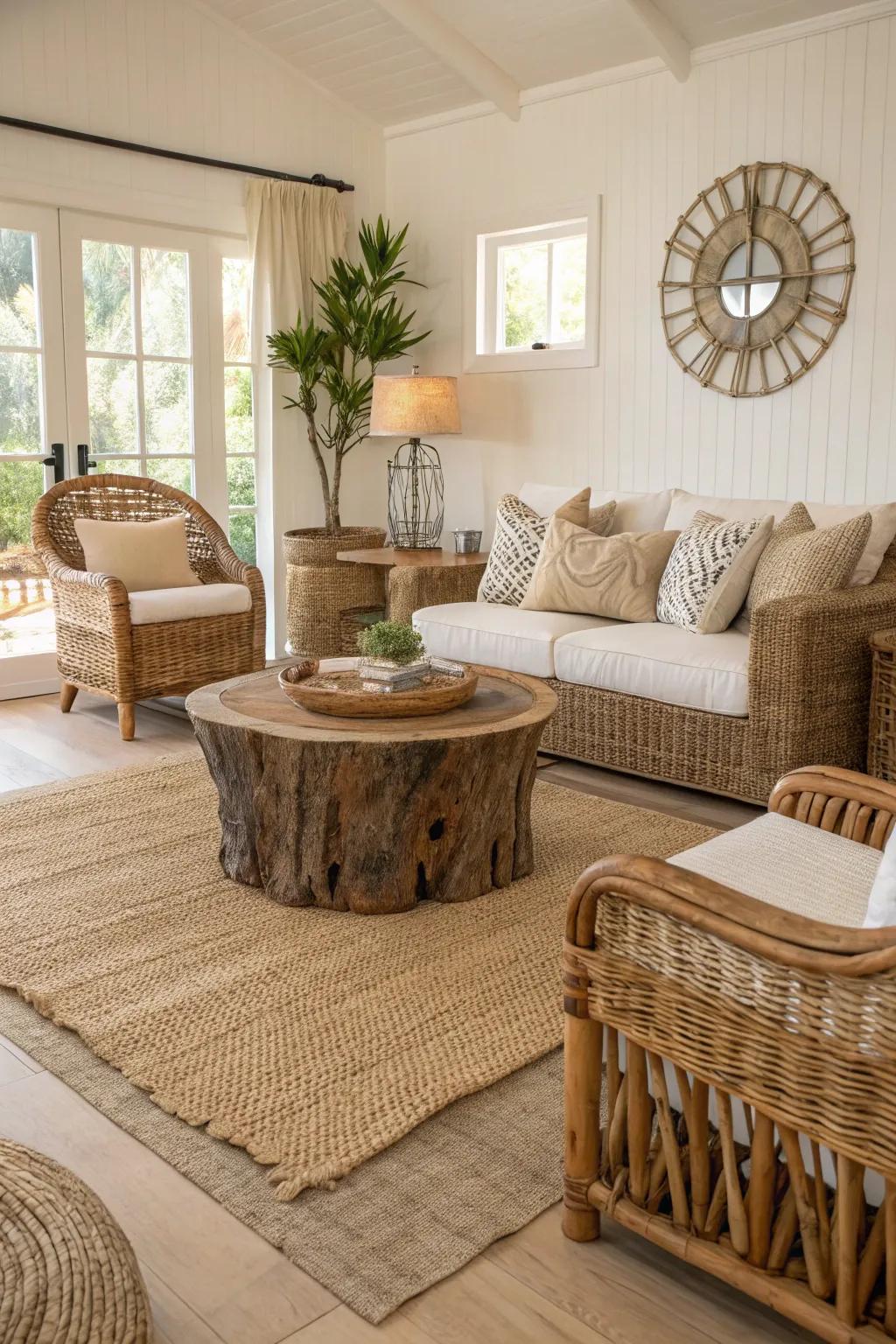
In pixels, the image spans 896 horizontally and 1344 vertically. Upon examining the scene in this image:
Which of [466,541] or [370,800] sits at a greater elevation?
[466,541]

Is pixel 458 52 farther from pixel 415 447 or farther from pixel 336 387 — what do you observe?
pixel 415 447

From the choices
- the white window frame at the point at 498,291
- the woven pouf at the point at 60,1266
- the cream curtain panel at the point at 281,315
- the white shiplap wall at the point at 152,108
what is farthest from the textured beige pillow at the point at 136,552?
the woven pouf at the point at 60,1266

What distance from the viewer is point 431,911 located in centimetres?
272

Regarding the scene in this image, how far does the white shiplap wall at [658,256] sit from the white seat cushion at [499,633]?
110cm

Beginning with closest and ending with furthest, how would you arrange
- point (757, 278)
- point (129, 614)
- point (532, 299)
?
point (129, 614)
point (757, 278)
point (532, 299)

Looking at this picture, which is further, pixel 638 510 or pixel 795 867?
pixel 638 510

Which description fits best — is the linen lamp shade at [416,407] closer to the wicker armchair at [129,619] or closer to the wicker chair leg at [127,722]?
the wicker armchair at [129,619]

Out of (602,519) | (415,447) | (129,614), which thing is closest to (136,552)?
(129,614)

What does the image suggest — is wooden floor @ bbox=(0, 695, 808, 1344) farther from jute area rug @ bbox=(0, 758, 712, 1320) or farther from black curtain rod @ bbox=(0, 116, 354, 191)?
black curtain rod @ bbox=(0, 116, 354, 191)

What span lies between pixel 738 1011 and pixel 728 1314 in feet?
1.44

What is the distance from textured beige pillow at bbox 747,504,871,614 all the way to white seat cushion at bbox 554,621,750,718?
176mm

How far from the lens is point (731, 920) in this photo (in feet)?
4.43

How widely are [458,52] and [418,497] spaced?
2.00 meters

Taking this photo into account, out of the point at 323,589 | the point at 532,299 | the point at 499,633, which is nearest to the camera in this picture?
the point at 499,633
